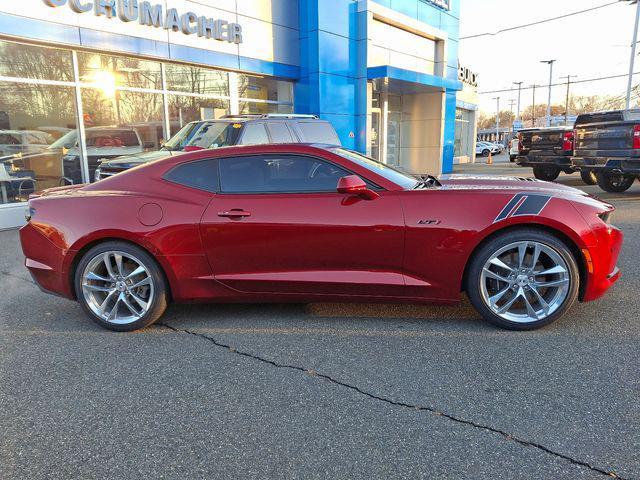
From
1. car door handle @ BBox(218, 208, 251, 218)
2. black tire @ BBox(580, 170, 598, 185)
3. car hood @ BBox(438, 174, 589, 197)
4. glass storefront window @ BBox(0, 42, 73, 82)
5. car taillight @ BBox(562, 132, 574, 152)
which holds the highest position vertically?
glass storefront window @ BBox(0, 42, 73, 82)

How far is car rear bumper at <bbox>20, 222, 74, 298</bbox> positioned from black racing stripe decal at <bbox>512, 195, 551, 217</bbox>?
11.9ft

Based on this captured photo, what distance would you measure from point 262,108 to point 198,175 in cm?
A: 1113

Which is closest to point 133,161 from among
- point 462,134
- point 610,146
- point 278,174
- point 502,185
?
point 278,174

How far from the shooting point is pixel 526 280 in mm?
3803

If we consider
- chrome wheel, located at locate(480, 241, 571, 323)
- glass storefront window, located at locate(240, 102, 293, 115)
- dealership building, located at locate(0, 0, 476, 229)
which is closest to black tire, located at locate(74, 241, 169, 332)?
chrome wheel, located at locate(480, 241, 571, 323)

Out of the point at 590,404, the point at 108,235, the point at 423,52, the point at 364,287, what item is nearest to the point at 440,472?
the point at 590,404

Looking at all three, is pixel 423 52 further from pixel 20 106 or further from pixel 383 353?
pixel 383 353

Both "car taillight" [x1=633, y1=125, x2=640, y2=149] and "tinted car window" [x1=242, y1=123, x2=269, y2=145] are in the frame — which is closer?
"tinted car window" [x1=242, y1=123, x2=269, y2=145]

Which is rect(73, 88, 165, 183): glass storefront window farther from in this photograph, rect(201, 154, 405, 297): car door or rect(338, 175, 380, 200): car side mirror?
rect(338, 175, 380, 200): car side mirror

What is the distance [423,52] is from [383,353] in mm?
19609

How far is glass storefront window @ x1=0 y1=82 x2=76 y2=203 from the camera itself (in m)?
9.41

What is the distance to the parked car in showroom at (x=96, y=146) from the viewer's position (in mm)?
10336

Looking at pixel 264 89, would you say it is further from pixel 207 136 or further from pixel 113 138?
pixel 207 136

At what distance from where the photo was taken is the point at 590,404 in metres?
2.82
